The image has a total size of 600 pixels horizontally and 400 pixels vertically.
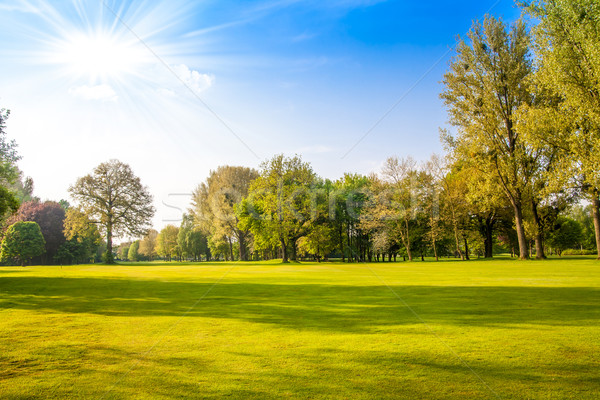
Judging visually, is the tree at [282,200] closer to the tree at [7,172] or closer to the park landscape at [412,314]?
the park landscape at [412,314]

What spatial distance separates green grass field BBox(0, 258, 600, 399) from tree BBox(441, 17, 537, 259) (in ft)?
93.6

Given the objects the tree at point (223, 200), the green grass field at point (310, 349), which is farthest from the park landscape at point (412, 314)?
the tree at point (223, 200)

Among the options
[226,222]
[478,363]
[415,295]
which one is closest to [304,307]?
[415,295]

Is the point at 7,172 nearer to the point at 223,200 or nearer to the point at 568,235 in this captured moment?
the point at 223,200

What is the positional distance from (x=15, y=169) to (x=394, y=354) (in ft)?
99.7

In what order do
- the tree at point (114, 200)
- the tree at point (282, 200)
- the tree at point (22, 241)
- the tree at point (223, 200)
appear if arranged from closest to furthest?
the tree at point (282, 200)
the tree at point (114, 200)
the tree at point (22, 241)
the tree at point (223, 200)

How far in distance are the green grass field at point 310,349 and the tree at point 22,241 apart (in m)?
63.1

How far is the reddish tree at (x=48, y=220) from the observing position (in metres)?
70.1

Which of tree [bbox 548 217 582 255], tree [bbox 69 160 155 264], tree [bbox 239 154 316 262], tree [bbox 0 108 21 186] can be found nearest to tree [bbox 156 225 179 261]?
tree [bbox 69 160 155 264]

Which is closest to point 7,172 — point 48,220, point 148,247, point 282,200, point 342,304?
point 342,304

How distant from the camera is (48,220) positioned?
72.4 meters

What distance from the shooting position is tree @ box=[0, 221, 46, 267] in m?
61.6

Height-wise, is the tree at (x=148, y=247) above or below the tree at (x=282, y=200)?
below

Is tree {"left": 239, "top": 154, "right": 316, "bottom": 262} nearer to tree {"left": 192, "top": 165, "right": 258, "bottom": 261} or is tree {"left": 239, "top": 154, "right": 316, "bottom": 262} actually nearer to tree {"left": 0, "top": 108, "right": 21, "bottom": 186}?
tree {"left": 192, "top": 165, "right": 258, "bottom": 261}
